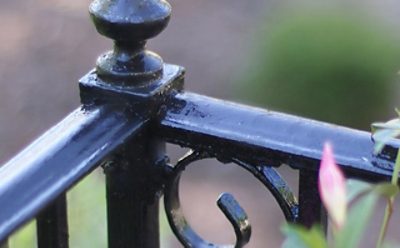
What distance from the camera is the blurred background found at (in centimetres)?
492

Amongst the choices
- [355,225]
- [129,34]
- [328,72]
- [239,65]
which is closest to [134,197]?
[129,34]

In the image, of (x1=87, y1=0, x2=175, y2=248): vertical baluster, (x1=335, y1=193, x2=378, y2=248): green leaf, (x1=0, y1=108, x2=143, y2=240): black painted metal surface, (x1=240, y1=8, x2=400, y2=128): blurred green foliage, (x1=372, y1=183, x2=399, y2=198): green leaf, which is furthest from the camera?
(x1=240, y1=8, x2=400, y2=128): blurred green foliage

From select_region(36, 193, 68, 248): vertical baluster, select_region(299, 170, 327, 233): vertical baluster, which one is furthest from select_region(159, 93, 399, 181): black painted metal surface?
select_region(36, 193, 68, 248): vertical baluster

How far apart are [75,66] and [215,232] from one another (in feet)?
6.13

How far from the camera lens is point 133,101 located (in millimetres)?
1229

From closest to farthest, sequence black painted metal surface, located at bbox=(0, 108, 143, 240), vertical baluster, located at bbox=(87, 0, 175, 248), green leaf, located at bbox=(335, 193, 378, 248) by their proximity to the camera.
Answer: green leaf, located at bbox=(335, 193, 378, 248)
black painted metal surface, located at bbox=(0, 108, 143, 240)
vertical baluster, located at bbox=(87, 0, 175, 248)

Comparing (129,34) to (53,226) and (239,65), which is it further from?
(239,65)

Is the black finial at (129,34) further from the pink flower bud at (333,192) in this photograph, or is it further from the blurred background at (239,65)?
the blurred background at (239,65)

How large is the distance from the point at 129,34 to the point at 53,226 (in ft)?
0.86

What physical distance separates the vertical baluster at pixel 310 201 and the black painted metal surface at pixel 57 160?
20 centimetres

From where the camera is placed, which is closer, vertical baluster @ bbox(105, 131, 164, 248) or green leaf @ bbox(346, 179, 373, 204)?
green leaf @ bbox(346, 179, 373, 204)

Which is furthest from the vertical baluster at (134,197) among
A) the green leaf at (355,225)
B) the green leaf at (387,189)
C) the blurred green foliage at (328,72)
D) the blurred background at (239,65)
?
the blurred green foliage at (328,72)

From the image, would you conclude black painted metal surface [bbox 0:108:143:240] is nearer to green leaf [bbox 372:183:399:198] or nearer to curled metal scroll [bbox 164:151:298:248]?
curled metal scroll [bbox 164:151:298:248]

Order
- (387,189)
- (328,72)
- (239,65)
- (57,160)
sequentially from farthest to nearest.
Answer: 1. (239,65)
2. (328,72)
3. (57,160)
4. (387,189)
